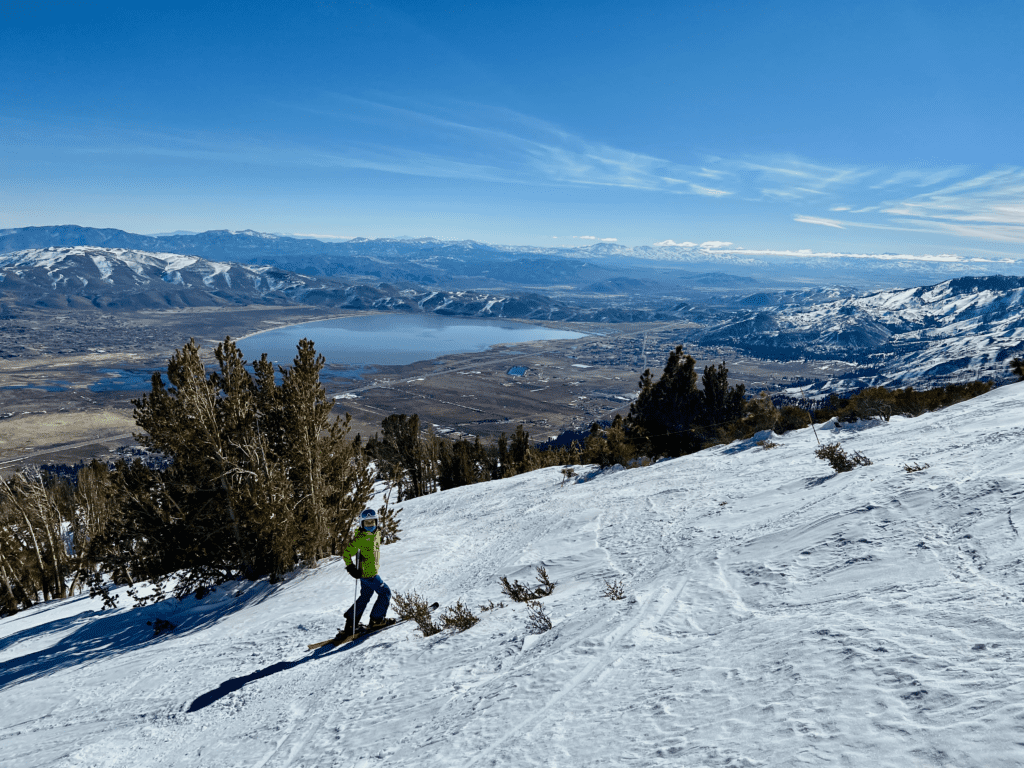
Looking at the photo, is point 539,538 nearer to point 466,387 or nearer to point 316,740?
point 316,740

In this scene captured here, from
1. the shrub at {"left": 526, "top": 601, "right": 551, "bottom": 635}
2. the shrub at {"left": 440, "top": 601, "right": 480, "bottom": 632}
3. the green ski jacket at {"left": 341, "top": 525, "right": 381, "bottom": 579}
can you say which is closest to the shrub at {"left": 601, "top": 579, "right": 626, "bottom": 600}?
the shrub at {"left": 526, "top": 601, "right": 551, "bottom": 635}

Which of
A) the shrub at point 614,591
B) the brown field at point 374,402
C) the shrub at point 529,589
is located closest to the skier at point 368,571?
the shrub at point 529,589

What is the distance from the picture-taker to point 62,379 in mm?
172750

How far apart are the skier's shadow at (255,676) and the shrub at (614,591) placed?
3531mm

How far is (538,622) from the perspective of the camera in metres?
6.30

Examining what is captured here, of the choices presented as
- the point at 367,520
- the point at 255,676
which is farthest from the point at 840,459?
the point at 255,676

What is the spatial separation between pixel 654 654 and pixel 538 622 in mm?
1800

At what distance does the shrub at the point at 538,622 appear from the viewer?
20.1ft

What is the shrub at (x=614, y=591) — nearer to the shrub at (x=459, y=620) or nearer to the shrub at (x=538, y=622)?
the shrub at (x=538, y=622)

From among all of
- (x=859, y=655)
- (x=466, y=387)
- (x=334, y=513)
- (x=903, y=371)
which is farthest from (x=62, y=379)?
(x=903, y=371)

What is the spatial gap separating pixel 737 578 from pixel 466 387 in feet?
547

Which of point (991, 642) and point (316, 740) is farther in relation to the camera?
point (316, 740)

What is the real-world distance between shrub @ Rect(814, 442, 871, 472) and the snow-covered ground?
370 millimetres

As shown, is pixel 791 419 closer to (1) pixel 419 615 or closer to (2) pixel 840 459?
(2) pixel 840 459
